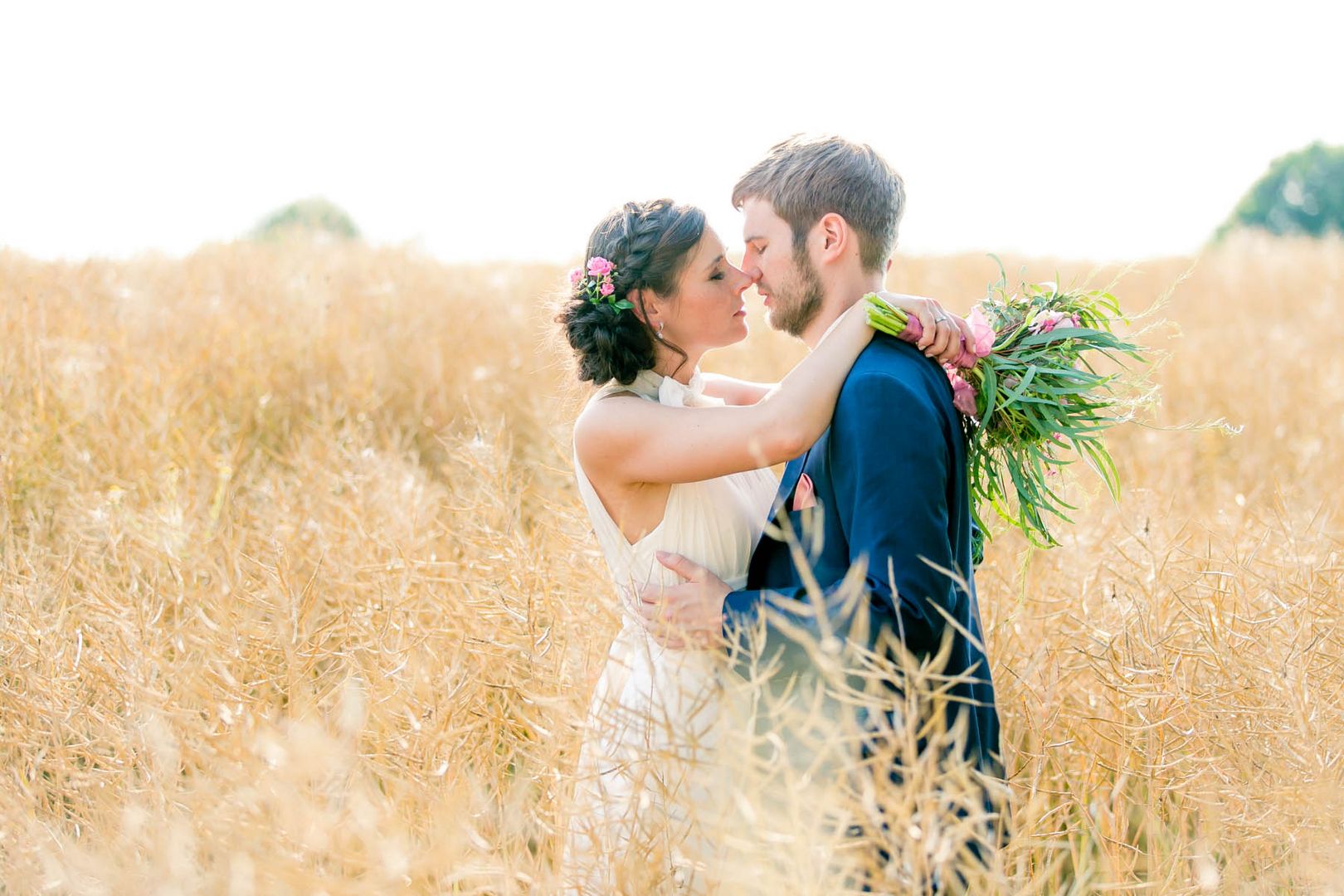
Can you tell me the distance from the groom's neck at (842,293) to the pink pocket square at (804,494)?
389mm

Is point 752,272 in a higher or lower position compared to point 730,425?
higher

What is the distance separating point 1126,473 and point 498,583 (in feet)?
12.6

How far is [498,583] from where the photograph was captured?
3.38m

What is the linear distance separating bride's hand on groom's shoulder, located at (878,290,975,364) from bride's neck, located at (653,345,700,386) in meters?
0.67

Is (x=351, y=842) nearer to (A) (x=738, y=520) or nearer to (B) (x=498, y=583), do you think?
(A) (x=738, y=520)

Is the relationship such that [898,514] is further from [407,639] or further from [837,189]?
[407,639]

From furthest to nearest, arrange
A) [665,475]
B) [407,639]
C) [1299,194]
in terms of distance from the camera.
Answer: [1299,194] → [407,639] → [665,475]

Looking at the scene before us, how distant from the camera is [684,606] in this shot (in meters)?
2.38

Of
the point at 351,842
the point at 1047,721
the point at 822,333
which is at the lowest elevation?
the point at 1047,721

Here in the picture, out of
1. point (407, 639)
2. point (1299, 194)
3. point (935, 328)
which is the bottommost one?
point (407, 639)

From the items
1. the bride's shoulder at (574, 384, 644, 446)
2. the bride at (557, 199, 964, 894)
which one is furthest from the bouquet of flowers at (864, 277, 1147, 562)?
the bride's shoulder at (574, 384, 644, 446)

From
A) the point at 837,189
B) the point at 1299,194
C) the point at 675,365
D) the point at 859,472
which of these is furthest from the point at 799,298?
the point at 1299,194

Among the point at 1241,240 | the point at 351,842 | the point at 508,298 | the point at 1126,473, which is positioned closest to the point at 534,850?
the point at 351,842

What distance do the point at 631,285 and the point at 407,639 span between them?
1.36 meters
